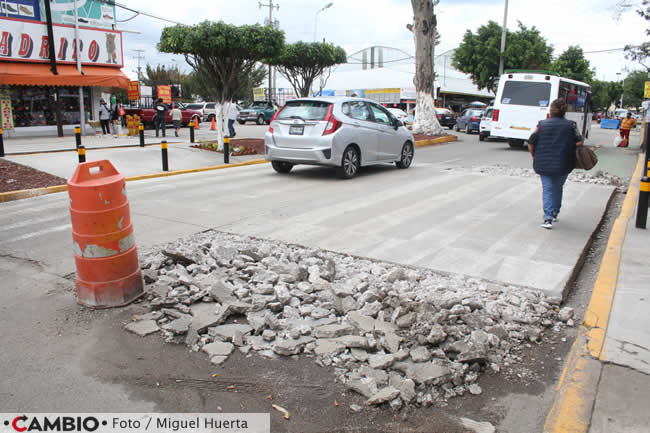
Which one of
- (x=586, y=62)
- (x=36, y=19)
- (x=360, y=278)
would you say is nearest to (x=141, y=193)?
(x=360, y=278)

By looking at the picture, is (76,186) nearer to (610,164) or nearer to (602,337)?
(602,337)

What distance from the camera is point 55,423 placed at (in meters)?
2.91

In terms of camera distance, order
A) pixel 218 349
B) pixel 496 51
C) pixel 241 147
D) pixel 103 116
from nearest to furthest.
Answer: pixel 218 349
pixel 241 147
pixel 103 116
pixel 496 51

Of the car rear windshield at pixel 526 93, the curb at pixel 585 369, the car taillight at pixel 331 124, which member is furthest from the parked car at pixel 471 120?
the curb at pixel 585 369

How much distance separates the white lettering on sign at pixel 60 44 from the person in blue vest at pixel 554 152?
2210cm

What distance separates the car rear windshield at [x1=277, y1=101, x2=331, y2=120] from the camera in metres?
10.8

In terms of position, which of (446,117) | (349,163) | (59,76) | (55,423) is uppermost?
(59,76)

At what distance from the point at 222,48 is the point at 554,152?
37.2ft

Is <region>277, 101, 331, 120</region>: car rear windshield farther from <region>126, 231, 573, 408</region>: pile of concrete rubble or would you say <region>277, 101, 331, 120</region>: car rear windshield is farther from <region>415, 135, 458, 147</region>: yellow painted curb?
<region>415, 135, 458, 147</region>: yellow painted curb

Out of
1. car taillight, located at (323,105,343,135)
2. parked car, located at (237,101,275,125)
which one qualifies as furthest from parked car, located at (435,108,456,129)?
car taillight, located at (323,105,343,135)

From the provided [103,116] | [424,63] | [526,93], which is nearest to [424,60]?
[424,63]

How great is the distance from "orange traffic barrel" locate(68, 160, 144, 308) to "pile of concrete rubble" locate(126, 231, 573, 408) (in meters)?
0.34

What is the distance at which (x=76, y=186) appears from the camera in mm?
4191

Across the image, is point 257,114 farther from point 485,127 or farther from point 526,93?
point 526,93
